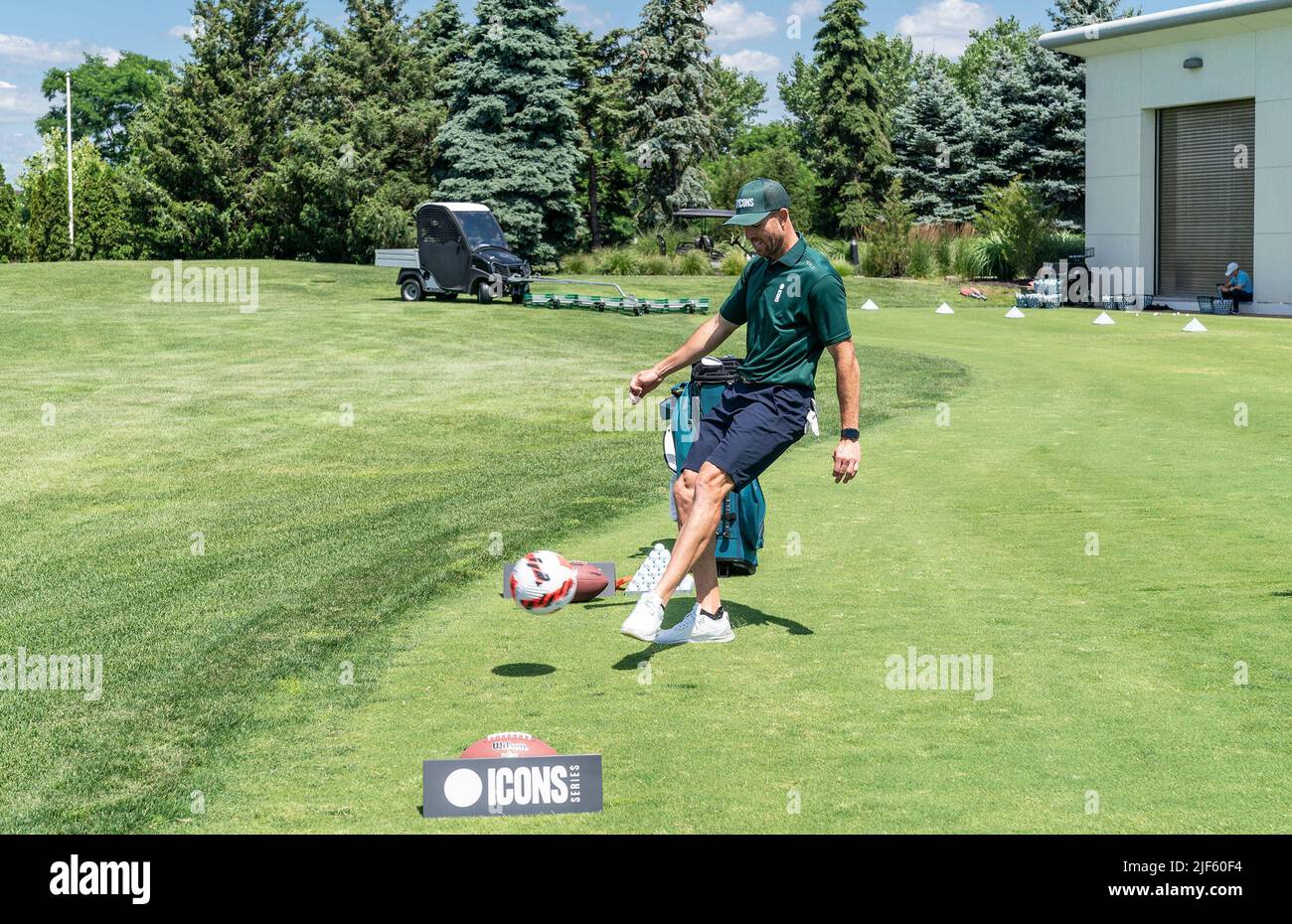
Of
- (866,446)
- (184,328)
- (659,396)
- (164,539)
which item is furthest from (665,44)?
(164,539)

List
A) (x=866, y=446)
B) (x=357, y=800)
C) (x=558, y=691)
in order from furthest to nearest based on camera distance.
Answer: (x=866, y=446) → (x=558, y=691) → (x=357, y=800)

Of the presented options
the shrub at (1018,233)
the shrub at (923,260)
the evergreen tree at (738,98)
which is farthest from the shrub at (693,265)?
the evergreen tree at (738,98)

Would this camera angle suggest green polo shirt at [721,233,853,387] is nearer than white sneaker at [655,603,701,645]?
Yes

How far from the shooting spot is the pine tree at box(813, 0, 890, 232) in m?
71.0

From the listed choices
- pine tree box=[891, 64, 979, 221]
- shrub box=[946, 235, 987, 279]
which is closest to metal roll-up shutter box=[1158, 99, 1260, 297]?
shrub box=[946, 235, 987, 279]

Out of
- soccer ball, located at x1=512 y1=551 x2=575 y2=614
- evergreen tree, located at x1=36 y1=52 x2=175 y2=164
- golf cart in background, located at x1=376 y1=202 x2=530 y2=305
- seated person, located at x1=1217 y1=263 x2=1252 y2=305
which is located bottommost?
soccer ball, located at x1=512 y1=551 x2=575 y2=614

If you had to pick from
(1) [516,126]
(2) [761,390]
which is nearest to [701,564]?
(2) [761,390]

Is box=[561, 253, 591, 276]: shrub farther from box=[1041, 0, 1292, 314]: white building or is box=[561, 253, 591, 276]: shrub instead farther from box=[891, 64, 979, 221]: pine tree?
box=[891, 64, 979, 221]: pine tree

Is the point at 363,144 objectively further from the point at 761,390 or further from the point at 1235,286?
the point at 761,390

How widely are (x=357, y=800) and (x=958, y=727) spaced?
7.97ft

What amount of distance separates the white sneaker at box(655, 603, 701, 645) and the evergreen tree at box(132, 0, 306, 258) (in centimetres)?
6188

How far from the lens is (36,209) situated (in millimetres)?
69250

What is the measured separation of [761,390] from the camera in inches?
285
